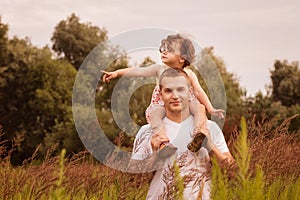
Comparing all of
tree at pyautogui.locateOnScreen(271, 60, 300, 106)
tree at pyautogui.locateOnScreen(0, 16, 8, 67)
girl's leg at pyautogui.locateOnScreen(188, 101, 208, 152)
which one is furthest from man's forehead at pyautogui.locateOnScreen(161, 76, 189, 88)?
tree at pyautogui.locateOnScreen(271, 60, 300, 106)

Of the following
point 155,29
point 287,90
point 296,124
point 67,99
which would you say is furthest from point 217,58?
point 155,29

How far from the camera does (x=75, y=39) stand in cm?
4138

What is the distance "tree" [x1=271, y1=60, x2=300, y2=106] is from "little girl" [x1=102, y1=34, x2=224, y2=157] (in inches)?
1300

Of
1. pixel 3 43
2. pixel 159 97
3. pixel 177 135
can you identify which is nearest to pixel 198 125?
pixel 177 135

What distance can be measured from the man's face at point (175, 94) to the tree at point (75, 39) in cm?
3744

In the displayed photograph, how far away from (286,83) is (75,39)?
14644mm

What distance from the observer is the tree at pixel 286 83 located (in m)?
37.7

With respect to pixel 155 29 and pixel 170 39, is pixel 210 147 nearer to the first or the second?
pixel 170 39

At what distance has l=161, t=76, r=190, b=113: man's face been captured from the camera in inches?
146

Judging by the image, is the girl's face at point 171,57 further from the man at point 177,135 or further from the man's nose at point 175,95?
the man's nose at point 175,95

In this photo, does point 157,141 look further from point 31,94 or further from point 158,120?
point 31,94

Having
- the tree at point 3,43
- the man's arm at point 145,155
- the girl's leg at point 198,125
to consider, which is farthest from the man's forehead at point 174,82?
the tree at point 3,43

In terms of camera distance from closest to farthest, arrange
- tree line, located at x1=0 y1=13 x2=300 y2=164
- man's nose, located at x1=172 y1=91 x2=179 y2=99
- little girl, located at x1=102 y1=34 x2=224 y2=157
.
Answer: little girl, located at x1=102 y1=34 x2=224 y2=157 → man's nose, located at x1=172 y1=91 x2=179 y2=99 → tree line, located at x1=0 y1=13 x2=300 y2=164

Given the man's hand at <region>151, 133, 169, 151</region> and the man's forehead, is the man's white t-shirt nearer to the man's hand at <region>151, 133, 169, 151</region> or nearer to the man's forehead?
the man's hand at <region>151, 133, 169, 151</region>
